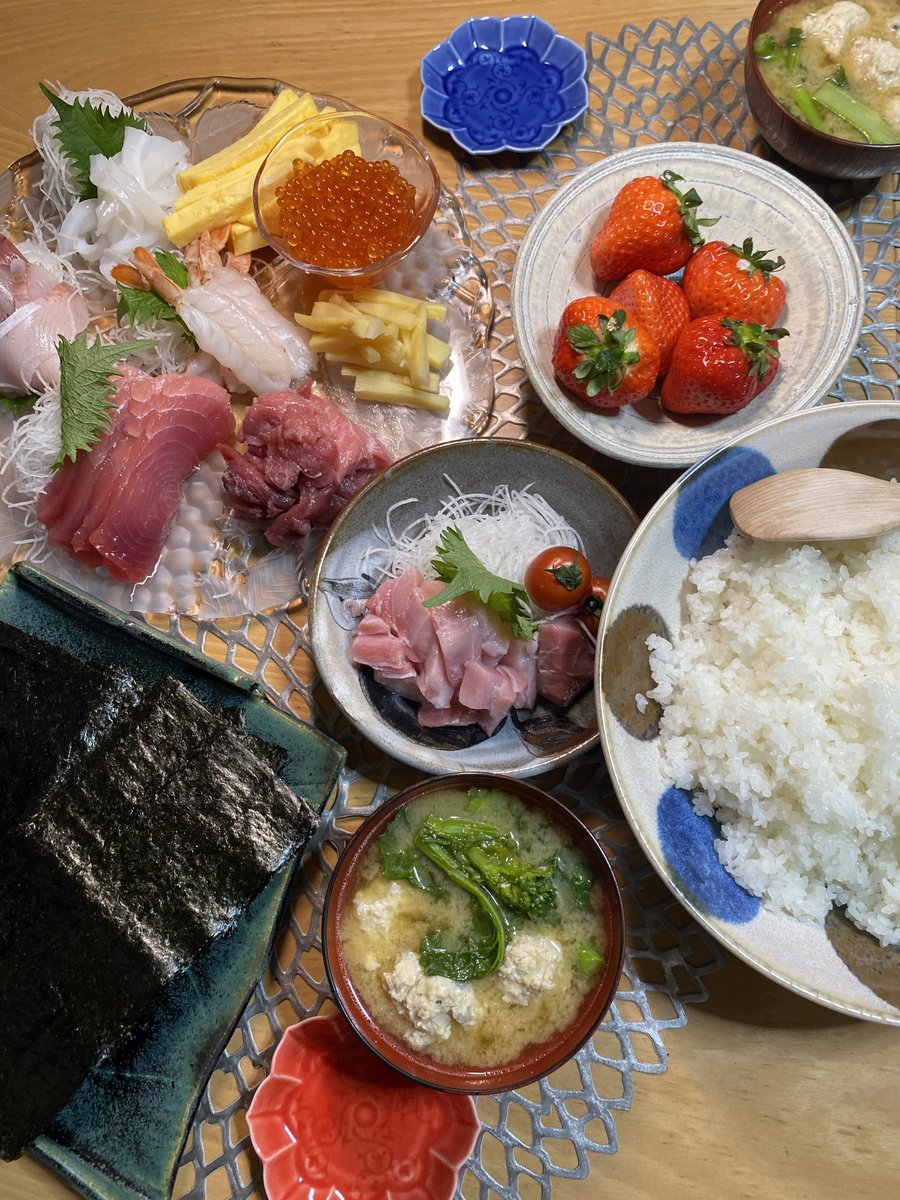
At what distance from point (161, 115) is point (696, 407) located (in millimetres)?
1875

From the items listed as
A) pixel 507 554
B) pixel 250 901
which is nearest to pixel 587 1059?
pixel 250 901

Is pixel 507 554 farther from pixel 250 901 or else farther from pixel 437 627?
pixel 250 901

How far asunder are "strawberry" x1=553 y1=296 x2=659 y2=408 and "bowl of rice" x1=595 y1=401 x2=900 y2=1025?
1.11 ft

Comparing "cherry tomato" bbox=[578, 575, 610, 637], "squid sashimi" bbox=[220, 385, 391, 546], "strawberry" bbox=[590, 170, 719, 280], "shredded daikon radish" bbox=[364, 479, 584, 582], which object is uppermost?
"strawberry" bbox=[590, 170, 719, 280]

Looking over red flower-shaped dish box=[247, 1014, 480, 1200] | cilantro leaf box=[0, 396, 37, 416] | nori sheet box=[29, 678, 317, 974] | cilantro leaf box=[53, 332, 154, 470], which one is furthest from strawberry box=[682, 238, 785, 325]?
red flower-shaped dish box=[247, 1014, 480, 1200]

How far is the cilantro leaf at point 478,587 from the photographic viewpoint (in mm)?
2037

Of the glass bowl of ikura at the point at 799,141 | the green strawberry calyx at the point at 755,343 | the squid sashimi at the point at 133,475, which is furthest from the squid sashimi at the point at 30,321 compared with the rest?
the glass bowl of ikura at the point at 799,141

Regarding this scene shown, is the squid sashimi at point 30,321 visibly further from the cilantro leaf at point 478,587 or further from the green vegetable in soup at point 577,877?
the green vegetable in soup at point 577,877

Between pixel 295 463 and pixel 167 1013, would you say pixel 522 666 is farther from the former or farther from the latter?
pixel 167 1013

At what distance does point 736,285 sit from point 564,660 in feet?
3.49

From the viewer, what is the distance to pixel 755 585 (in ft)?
6.32

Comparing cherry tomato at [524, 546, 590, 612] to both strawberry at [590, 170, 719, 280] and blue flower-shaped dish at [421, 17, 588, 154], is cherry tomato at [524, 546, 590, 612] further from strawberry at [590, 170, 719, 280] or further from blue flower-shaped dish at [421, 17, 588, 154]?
blue flower-shaped dish at [421, 17, 588, 154]

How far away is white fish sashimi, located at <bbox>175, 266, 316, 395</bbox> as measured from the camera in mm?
2322


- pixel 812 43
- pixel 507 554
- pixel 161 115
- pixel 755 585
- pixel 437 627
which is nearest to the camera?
pixel 755 585
